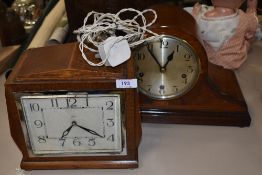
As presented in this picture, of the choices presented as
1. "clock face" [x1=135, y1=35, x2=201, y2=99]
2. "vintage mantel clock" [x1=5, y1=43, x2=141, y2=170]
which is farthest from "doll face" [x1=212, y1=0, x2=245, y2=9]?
"vintage mantel clock" [x1=5, y1=43, x2=141, y2=170]

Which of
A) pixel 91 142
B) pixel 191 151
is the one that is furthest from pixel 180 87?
pixel 91 142

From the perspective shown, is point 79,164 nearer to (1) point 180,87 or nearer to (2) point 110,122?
(2) point 110,122

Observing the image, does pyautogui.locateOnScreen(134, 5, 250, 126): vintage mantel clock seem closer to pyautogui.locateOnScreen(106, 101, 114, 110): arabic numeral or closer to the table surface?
the table surface

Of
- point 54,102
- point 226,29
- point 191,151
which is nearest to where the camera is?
point 54,102

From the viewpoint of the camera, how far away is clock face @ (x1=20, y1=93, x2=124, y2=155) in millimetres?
657

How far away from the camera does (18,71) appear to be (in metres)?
0.66

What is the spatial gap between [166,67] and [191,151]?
0.66 ft

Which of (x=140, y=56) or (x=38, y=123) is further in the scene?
(x=140, y=56)

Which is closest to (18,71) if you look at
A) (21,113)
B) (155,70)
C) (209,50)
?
(21,113)

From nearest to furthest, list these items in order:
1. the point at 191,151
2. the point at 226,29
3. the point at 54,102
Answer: the point at 54,102, the point at 191,151, the point at 226,29

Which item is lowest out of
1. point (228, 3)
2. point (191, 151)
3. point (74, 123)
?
point (191, 151)

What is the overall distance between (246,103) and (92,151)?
0.42 metres

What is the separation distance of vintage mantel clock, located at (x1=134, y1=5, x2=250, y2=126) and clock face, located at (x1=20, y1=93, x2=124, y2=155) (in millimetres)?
170

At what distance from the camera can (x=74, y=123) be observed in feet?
2.26
